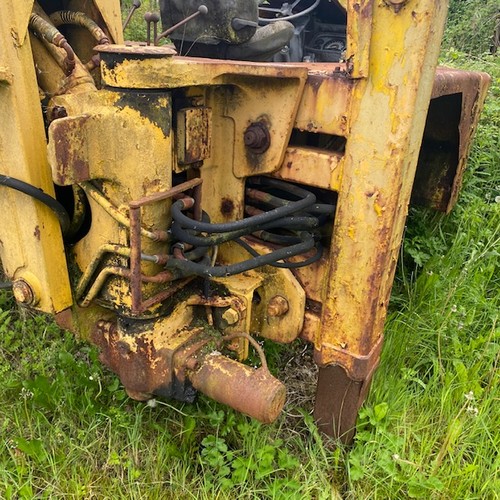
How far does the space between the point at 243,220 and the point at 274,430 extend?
92cm

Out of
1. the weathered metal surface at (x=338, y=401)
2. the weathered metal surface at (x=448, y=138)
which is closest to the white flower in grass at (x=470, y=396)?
the weathered metal surface at (x=338, y=401)

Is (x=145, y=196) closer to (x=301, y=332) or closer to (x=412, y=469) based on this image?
(x=301, y=332)

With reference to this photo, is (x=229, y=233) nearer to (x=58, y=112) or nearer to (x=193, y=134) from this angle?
(x=193, y=134)

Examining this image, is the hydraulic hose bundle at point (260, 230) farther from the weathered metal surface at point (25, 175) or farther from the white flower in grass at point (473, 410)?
the white flower in grass at point (473, 410)

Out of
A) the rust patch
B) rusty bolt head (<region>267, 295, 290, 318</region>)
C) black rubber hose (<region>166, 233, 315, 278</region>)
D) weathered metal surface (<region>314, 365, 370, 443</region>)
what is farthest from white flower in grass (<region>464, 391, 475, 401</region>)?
the rust patch

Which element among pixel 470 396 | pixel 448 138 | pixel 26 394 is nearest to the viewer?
pixel 470 396

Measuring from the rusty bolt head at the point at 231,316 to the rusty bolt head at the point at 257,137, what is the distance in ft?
1.75

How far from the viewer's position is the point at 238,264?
168cm

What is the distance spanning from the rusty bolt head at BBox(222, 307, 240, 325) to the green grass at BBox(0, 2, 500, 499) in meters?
0.45

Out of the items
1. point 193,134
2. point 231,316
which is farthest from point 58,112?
point 231,316

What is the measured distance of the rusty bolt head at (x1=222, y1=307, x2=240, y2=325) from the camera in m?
1.81

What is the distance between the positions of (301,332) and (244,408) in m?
0.36

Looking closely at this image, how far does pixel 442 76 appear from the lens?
77.5 inches

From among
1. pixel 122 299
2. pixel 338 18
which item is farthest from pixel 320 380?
pixel 338 18
